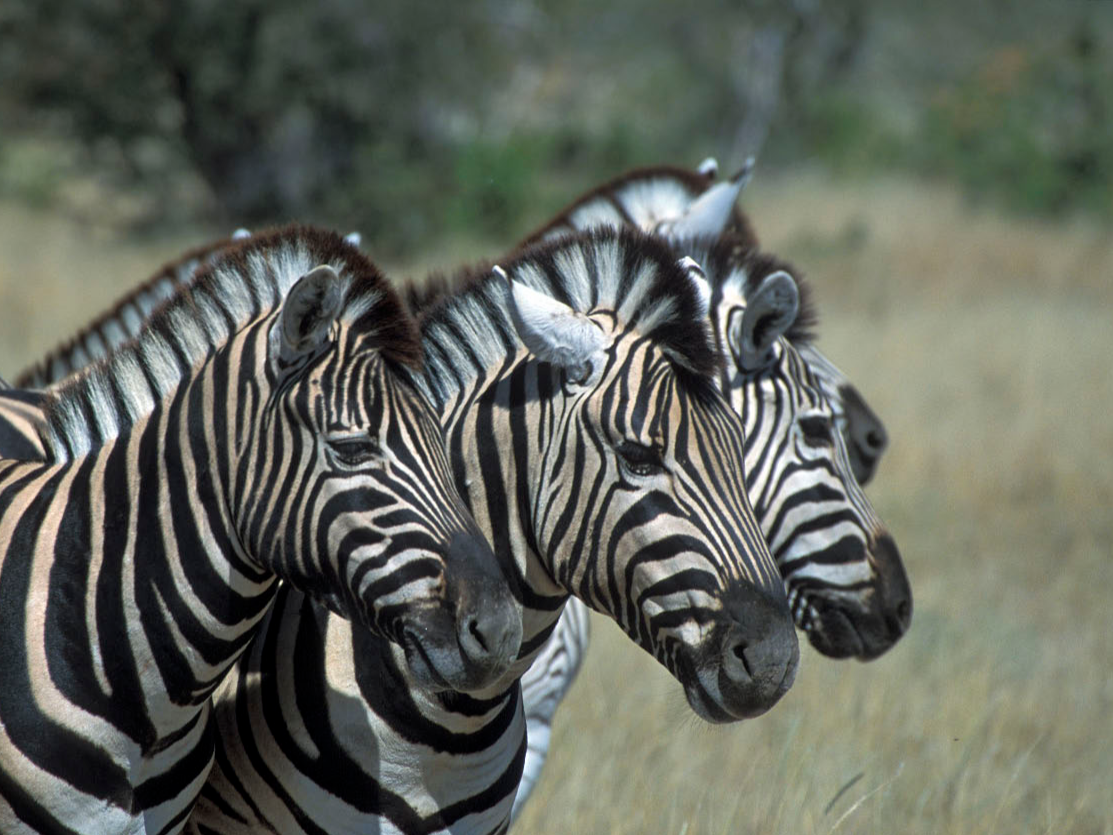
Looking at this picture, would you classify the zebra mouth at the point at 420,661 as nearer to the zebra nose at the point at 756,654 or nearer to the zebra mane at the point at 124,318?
the zebra nose at the point at 756,654

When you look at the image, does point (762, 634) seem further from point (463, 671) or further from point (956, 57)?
point (956, 57)

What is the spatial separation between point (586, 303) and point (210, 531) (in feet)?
3.60

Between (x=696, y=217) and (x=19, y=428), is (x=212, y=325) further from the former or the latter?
(x=696, y=217)

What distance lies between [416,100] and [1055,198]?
1253 cm

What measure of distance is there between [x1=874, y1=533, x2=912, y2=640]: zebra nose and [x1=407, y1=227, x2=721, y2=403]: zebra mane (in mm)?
1405

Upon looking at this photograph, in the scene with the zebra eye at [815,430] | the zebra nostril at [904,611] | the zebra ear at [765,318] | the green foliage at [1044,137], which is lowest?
the zebra nostril at [904,611]

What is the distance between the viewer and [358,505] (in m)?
2.45

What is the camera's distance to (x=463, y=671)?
2.42m

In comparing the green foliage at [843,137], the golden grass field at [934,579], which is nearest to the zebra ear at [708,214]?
the golden grass field at [934,579]

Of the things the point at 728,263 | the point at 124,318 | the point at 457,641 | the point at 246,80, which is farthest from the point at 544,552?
the point at 246,80

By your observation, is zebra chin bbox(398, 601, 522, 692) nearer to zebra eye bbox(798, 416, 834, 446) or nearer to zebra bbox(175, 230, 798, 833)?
zebra bbox(175, 230, 798, 833)

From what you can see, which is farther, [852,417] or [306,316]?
[852,417]

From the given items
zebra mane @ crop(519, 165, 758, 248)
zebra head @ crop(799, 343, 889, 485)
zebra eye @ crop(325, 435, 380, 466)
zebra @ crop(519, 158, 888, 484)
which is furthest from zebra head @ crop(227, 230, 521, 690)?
zebra mane @ crop(519, 165, 758, 248)

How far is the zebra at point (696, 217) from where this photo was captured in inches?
176
